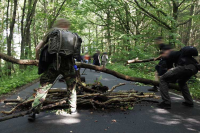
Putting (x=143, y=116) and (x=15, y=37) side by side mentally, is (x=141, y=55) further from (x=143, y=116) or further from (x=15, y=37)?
(x=15, y=37)

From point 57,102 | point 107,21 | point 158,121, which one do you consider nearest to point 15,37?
point 107,21

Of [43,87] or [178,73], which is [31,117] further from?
[178,73]

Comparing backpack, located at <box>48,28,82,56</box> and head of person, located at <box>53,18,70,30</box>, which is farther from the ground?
head of person, located at <box>53,18,70,30</box>

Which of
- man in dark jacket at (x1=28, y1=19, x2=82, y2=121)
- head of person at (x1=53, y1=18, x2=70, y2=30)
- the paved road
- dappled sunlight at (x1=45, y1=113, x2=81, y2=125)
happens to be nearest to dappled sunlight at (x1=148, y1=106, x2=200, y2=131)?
the paved road

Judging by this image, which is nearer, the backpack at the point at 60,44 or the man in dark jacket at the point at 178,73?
the backpack at the point at 60,44

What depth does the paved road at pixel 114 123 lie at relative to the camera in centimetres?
280

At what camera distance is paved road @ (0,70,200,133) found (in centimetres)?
280

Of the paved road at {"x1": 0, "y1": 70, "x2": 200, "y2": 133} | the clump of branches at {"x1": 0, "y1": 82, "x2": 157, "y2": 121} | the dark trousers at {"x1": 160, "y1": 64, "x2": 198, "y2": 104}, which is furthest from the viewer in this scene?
the dark trousers at {"x1": 160, "y1": 64, "x2": 198, "y2": 104}

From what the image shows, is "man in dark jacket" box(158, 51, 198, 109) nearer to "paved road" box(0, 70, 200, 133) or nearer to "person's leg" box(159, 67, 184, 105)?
"person's leg" box(159, 67, 184, 105)

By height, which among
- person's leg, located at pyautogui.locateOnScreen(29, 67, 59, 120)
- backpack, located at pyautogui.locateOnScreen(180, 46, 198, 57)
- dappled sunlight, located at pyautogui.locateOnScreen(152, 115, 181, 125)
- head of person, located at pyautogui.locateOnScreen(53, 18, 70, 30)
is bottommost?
dappled sunlight, located at pyautogui.locateOnScreen(152, 115, 181, 125)

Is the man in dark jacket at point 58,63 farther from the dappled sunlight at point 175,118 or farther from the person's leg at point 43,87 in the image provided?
the dappled sunlight at point 175,118

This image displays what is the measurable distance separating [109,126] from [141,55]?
10.2 m

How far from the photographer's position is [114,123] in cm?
311

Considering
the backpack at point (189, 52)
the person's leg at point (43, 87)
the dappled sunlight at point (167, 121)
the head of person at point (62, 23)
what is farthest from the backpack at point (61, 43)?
the backpack at point (189, 52)
